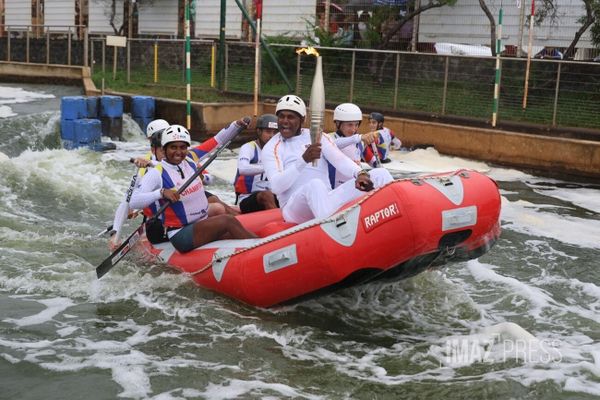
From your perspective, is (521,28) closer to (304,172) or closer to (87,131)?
(87,131)

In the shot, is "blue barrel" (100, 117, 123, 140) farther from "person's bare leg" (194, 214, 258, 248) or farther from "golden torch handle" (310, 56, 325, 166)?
"golden torch handle" (310, 56, 325, 166)

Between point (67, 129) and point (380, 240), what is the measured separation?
34.5ft

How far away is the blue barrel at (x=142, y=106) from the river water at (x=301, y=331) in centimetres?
725

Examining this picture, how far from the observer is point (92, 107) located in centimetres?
1553

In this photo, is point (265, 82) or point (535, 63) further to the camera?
point (265, 82)

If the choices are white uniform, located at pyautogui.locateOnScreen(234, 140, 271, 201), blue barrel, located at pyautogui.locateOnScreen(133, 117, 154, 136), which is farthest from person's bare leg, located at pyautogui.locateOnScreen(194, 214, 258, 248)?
blue barrel, located at pyautogui.locateOnScreen(133, 117, 154, 136)

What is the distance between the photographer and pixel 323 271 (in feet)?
19.2

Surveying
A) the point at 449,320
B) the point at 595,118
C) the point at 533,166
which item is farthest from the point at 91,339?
the point at 595,118

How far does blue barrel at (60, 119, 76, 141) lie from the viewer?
14.8 meters

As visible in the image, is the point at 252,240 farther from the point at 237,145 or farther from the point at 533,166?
the point at 237,145

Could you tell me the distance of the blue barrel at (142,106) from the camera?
16578mm

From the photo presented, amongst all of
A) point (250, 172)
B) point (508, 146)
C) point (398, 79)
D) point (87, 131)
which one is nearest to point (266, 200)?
point (250, 172)

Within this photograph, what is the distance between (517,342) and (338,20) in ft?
51.0

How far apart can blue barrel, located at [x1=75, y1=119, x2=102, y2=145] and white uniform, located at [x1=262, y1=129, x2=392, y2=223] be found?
8.40 meters
